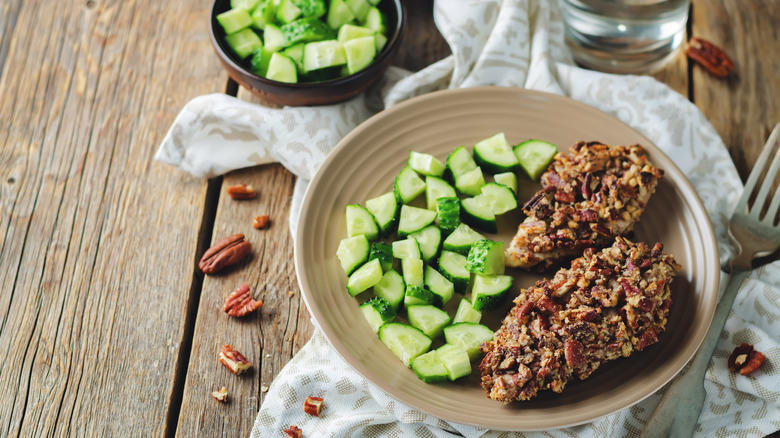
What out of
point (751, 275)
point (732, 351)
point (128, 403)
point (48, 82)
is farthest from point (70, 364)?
point (751, 275)

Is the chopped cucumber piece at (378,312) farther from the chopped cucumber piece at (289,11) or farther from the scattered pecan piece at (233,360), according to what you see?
the chopped cucumber piece at (289,11)

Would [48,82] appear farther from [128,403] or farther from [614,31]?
[614,31]

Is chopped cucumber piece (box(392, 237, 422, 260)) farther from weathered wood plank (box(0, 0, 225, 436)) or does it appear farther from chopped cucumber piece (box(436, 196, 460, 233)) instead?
weathered wood plank (box(0, 0, 225, 436))

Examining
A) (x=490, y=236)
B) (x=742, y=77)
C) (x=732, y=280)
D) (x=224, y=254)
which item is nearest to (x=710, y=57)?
(x=742, y=77)

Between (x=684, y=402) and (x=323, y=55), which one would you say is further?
(x=323, y=55)

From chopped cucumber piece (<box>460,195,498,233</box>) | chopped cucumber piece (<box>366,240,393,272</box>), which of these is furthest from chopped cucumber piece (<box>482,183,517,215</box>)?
chopped cucumber piece (<box>366,240,393,272</box>)

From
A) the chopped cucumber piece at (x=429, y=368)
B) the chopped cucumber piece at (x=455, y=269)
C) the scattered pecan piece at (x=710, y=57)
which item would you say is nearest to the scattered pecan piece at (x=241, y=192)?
the chopped cucumber piece at (x=455, y=269)

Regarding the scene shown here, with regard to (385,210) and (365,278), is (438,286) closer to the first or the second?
(365,278)
